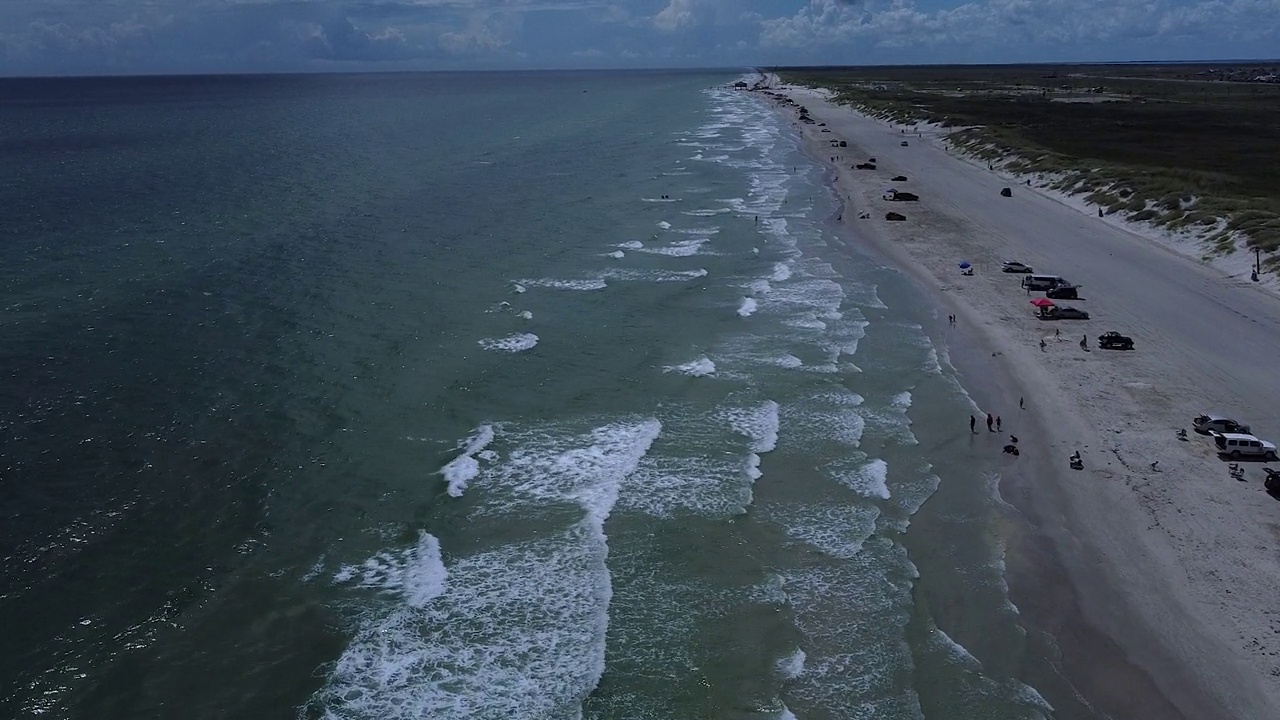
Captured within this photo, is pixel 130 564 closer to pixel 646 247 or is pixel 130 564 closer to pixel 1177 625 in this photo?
pixel 1177 625

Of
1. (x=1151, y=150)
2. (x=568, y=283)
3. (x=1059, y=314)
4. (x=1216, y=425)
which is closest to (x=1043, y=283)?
(x=1059, y=314)

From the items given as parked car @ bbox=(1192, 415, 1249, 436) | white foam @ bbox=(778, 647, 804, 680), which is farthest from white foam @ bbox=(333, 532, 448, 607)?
parked car @ bbox=(1192, 415, 1249, 436)

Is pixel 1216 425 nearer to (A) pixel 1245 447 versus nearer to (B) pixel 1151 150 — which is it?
(A) pixel 1245 447

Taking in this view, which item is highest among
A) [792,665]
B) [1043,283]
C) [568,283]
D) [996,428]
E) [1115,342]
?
[1043,283]

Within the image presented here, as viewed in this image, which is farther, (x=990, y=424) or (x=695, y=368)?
(x=695, y=368)

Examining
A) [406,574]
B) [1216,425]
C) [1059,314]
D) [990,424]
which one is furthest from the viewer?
[1059,314]

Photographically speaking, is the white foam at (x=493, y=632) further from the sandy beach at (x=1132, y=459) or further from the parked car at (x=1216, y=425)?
the parked car at (x=1216, y=425)

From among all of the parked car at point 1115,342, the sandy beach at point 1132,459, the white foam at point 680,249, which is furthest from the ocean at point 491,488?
the parked car at point 1115,342

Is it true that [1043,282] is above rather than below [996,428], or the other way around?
above
